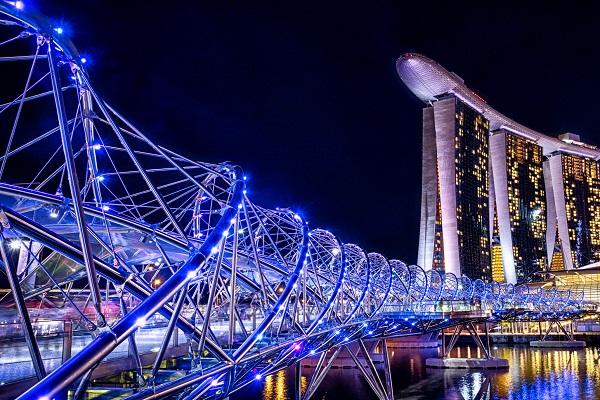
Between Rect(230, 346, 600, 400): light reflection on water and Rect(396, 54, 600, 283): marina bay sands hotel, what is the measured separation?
223 ft

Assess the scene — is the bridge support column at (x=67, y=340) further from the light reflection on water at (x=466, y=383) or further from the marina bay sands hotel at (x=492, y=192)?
the marina bay sands hotel at (x=492, y=192)

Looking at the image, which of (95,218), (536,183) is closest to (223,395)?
A: (95,218)

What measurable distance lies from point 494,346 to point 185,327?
9420 cm

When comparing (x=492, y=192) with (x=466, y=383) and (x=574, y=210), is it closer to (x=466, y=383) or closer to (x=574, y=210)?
(x=574, y=210)

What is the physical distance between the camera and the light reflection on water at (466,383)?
4762cm

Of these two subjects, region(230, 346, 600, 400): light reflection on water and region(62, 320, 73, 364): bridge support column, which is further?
region(230, 346, 600, 400): light reflection on water

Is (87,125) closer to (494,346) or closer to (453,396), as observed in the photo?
(453,396)

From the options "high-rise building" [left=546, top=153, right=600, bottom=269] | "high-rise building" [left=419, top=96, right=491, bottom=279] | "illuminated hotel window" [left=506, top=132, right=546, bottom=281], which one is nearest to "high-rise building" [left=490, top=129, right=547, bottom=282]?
"illuminated hotel window" [left=506, top=132, right=546, bottom=281]

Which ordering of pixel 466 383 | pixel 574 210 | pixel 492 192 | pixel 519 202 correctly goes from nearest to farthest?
pixel 466 383, pixel 492 192, pixel 519 202, pixel 574 210

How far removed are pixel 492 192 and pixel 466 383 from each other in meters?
129

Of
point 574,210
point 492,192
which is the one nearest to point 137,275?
point 492,192

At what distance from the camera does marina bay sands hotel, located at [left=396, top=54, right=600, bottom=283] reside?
463 feet

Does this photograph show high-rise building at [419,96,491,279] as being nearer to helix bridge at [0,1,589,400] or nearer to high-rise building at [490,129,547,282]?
high-rise building at [490,129,547,282]

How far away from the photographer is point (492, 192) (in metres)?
175
